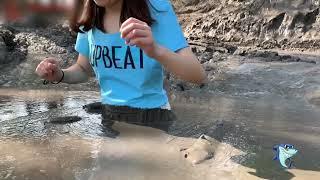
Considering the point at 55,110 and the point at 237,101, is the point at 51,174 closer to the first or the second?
the point at 55,110

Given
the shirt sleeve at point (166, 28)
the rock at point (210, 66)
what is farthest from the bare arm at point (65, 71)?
the rock at point (210, 66)

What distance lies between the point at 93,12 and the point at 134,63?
284mm

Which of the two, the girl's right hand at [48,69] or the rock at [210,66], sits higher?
the girl's right hand at [48,69]

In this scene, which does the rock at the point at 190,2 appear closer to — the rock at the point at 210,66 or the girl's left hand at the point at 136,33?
the rock at the point at 210,66

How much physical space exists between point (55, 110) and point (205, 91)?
72.2 inches

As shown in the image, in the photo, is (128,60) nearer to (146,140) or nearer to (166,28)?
(166,28)

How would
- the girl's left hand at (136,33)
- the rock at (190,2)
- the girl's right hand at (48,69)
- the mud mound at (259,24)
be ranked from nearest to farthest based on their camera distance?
1. the girl's left hand at (136,33)
2. the girl's right hand at (48,69)
3. the mud mound at (259,24)
4. the rock at (190,2)

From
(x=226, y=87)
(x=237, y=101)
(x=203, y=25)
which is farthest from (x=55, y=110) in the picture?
(x=203, y=25)

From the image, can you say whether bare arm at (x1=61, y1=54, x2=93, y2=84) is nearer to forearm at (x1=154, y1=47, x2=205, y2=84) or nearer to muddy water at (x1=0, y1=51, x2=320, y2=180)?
muddy water at (x1=0, y1=51, x2=320, y2=180)

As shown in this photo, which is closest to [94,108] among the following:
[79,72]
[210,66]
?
[79,72]

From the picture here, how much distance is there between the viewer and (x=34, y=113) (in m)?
2.82

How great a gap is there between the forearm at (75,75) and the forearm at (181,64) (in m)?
0.63

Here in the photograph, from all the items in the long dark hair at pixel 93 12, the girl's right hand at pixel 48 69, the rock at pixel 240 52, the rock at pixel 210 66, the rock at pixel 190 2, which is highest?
the rock at pixel 190 2

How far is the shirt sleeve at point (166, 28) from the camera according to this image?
1944 millimetres
